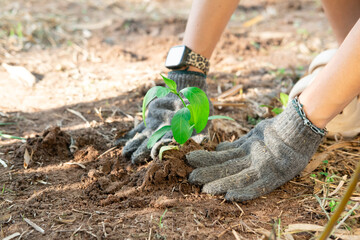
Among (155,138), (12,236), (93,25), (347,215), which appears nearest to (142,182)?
(155,138)

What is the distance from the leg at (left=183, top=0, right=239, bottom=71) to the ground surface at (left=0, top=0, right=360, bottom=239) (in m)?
0.47

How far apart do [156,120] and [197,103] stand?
0.43m

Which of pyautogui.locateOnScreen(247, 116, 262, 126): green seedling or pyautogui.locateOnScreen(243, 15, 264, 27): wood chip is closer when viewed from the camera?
pyautogui.locateOnScreen(247, 116, 262, 126): green seedling

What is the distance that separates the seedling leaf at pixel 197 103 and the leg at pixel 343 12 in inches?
41.4

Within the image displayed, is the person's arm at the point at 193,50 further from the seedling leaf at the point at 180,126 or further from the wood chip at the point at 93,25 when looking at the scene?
the wood chip at the point at 93,25

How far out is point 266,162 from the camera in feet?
5.04

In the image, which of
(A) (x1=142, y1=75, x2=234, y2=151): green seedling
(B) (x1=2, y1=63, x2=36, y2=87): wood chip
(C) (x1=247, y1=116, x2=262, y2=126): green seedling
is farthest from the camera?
(B) (x1=2, y1=63, x2=36, y2=87): wood chip

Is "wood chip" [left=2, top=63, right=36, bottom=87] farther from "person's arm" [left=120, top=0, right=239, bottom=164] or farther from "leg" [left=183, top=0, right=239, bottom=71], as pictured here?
"leg" [left=183, top=0, right=239, bottom=71]

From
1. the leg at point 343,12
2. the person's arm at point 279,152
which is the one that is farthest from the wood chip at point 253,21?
the person's arm at point 279,152

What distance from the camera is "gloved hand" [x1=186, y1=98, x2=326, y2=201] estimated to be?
1.51 metres

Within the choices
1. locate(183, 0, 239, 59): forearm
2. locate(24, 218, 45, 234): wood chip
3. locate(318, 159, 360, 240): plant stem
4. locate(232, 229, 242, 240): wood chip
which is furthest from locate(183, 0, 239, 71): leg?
locate(318, 159, 360, 240): plant stem

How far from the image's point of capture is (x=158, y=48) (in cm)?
345

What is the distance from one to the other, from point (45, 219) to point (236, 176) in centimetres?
80

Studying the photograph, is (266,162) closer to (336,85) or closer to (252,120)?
(336,85)
